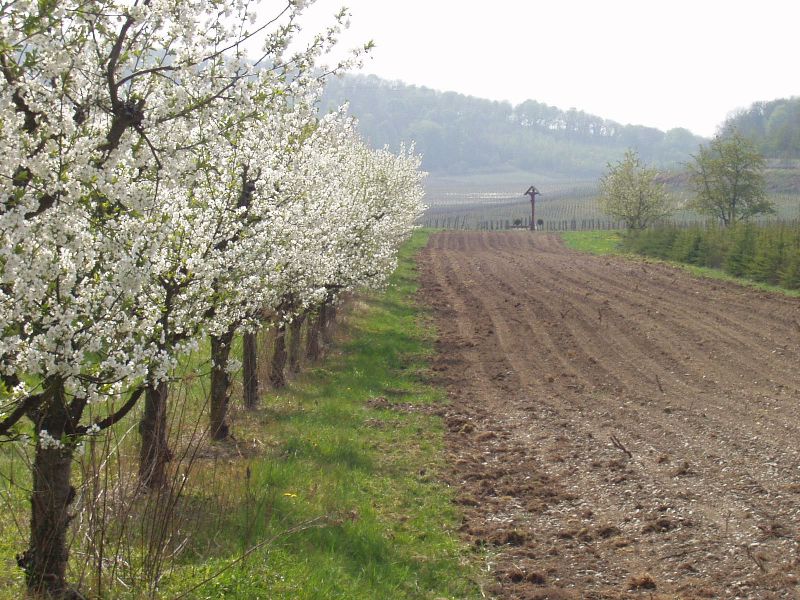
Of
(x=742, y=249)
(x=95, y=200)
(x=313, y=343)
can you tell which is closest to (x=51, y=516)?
(x=95, y=200)

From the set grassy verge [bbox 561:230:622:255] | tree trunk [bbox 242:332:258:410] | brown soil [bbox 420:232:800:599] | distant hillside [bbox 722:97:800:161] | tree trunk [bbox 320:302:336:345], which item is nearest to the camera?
brown soil [bbox 420:232:800:599]

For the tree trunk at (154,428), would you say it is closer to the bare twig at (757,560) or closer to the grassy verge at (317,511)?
the grassy verge at (317,511)

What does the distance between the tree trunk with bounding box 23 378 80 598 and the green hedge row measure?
27893 millimetres

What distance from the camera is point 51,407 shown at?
613cm

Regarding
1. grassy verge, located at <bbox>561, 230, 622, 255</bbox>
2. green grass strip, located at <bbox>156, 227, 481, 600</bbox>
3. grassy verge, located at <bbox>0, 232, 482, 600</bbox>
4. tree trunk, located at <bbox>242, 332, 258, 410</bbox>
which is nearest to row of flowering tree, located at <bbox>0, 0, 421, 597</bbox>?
grassy verge, located at <bbox>0, 232, 482, 600</bbox>

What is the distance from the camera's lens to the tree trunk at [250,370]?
1306 cm

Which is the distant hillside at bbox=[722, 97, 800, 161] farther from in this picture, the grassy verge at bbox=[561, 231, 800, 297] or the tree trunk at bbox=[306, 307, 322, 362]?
the tree trunk at bbox=[306, 307, 322, 362]

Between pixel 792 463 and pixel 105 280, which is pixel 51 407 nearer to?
Result: pixel 105 280

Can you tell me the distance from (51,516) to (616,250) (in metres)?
47.0

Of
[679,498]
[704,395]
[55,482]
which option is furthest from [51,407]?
[704,395]

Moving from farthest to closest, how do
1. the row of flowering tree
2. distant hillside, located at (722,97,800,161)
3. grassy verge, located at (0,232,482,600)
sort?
distant hillside, located at (722,97,800,161) < grassy verge, located at (0,232,482,600) < the row of flowering tree

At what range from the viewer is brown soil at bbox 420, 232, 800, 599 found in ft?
27.3

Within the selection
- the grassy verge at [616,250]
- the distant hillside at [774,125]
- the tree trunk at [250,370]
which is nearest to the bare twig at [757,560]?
the tree trunk at [250,370]

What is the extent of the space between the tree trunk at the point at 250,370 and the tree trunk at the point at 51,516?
21.5 feet
